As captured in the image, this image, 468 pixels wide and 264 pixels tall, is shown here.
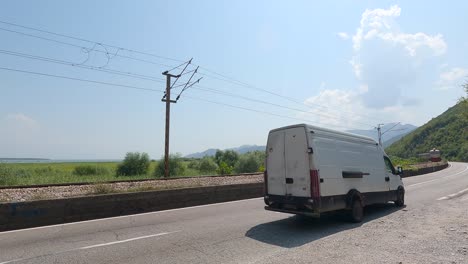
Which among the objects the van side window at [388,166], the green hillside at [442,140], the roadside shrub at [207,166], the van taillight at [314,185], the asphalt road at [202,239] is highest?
the green hillside at [442,140]

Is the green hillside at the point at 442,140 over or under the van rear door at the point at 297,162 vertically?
over

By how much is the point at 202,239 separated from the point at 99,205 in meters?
4.73

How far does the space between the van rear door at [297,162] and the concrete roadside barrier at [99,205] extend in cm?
518

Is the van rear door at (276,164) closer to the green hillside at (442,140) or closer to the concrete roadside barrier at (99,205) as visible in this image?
the concrete roadside barrier at (99,205)

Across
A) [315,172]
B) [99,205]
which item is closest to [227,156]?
[99,205]

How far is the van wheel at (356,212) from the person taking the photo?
9.52m

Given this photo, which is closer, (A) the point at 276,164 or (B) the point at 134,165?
(A) the point at 276,164

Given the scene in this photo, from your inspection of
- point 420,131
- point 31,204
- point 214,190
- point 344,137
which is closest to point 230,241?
point 344,137

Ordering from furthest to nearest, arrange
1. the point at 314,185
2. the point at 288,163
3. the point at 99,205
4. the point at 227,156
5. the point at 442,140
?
the point at 442,140
the point at 227,156
the point at 99,205
the point at 288,163
the point at 314,185

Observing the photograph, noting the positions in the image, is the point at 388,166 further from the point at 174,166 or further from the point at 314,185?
the point at 174,166

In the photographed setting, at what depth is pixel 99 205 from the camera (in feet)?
35.2

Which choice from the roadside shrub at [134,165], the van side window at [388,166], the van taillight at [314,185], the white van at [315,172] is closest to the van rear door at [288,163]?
the white van at [315,172]

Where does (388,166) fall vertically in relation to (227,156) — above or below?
below

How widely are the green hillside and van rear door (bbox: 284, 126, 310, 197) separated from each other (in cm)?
8809
